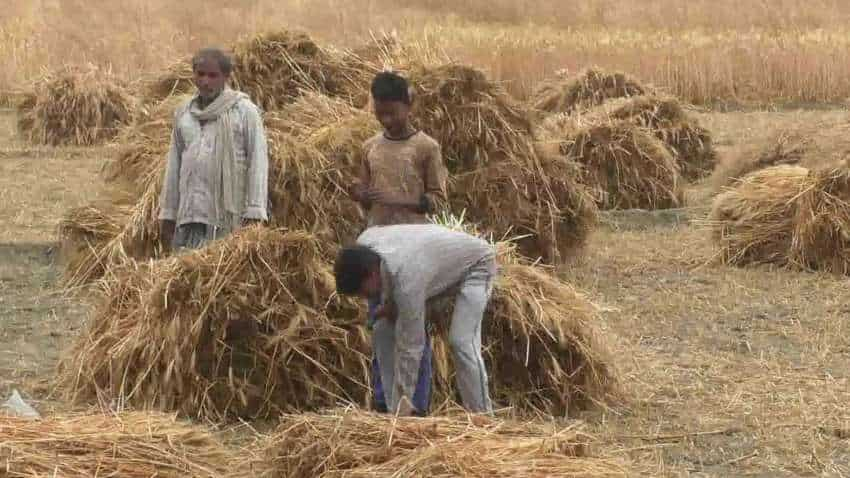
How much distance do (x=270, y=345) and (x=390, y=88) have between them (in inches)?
49.3

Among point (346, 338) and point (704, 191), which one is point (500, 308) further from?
point (704, 191)

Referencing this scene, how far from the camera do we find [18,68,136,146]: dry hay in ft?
58.2

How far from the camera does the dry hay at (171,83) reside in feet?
37.7

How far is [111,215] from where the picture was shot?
33.9ft

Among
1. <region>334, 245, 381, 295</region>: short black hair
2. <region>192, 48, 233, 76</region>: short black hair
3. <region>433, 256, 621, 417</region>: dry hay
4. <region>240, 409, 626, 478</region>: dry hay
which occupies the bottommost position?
<region>433, 256, 621, 417</region>: dry hay

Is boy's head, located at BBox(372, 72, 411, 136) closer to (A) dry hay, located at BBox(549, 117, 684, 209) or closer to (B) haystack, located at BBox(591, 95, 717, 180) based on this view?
(A) dry hay, located at BBox(549, 117, 684, 209)

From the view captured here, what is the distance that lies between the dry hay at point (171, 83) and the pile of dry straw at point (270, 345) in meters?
4.30

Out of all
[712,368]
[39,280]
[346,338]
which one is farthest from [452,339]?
[39,280]

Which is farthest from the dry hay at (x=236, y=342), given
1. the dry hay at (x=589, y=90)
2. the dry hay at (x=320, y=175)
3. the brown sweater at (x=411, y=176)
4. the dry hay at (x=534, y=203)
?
the dry hay at (x=589, y=90)

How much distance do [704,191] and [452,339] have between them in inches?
333

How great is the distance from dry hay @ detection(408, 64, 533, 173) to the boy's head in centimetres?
355

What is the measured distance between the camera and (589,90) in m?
16.7

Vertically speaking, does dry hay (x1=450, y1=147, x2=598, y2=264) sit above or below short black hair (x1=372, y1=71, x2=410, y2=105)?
below

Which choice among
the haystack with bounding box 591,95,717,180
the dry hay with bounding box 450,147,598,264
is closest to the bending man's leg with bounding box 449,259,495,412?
the dry hay with bounding box 450,147,598,264
